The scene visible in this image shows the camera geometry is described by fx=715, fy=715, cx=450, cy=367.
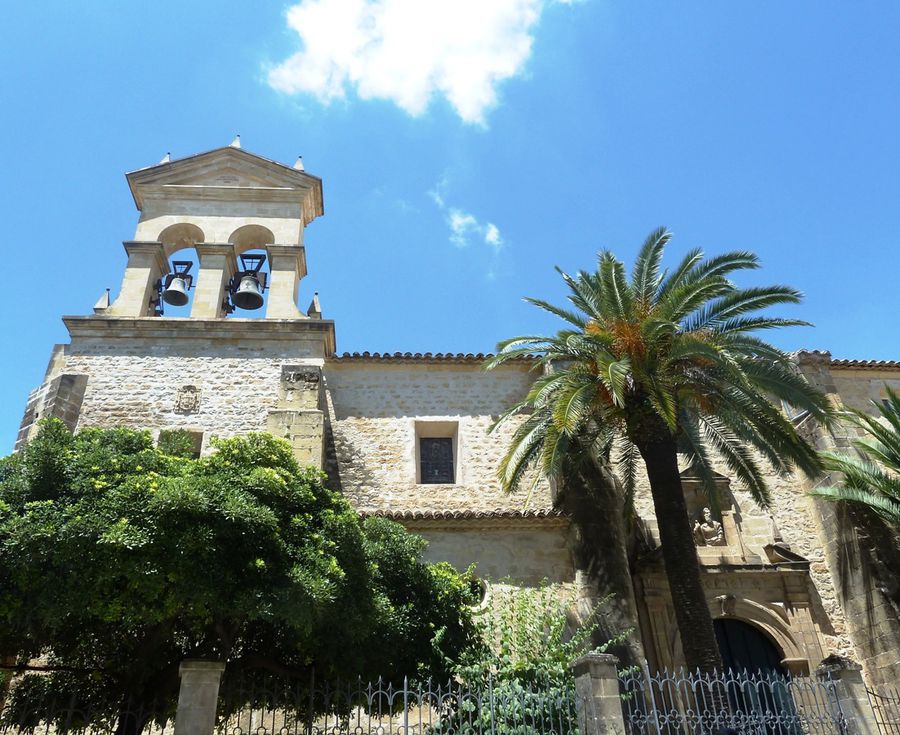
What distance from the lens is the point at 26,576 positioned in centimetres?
736

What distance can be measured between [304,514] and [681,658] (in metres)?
7.99

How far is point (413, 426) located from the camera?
1573cm

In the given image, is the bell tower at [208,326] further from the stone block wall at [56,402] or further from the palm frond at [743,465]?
the palm frond at [743,465]

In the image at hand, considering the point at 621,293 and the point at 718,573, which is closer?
the point at 621,293

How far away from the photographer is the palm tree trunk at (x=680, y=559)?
397 inches

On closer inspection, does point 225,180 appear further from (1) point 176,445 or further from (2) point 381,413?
(1) point 176,445

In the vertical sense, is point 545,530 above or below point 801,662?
above

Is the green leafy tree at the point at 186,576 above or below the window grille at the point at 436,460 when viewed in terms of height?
below

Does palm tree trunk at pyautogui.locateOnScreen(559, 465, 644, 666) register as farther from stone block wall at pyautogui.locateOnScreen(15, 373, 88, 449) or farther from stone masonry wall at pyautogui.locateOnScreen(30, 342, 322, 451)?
stone block wall at pyautogui.locateOnScreen(15, 373, 88, 449)

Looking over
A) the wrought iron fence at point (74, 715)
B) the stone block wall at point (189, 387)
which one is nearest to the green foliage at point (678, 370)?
the stone block wall at point (189, 387)

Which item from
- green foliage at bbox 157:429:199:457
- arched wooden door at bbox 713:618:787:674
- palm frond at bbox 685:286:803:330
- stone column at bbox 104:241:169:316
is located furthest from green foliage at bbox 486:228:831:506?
stone column at bbox 104:241:169:316

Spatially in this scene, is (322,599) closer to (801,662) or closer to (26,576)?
(26,576)

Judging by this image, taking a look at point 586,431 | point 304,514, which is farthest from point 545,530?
point 304,514

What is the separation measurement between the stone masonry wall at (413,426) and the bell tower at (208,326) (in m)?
1.31
